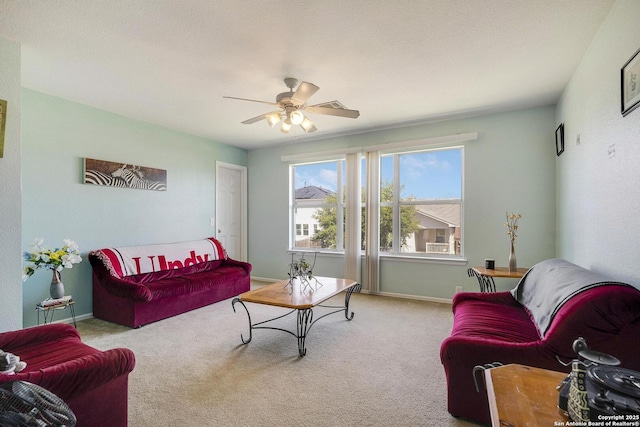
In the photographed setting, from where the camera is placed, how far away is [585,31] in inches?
89.7

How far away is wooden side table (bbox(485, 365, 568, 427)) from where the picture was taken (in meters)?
0.90

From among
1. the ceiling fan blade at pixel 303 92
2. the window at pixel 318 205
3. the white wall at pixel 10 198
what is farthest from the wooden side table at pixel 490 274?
the white wall at pixel 10 198

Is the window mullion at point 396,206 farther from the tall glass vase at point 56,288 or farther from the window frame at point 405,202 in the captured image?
the tall glass vase at point 56,288

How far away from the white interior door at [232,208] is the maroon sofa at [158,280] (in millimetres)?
829

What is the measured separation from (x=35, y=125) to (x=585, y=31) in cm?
510

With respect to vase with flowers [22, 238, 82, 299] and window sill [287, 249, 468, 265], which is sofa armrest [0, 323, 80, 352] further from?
window sill [287, 249, 468, 265]

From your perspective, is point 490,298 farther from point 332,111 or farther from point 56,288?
point 56,288

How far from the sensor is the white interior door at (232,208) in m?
5.66

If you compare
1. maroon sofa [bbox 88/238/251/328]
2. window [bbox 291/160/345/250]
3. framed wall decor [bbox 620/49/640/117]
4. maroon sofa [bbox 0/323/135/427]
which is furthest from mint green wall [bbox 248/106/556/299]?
maroon sofa [bbox 0/323/135/427]

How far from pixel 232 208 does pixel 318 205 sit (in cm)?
170

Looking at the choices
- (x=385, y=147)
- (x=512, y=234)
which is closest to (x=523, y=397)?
(x=512, y=234)

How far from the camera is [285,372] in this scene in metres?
2.44

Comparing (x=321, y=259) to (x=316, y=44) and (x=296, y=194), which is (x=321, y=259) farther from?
(x=316, y=44)

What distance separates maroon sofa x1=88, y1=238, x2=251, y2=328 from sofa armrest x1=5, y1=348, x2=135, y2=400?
6.38ft
